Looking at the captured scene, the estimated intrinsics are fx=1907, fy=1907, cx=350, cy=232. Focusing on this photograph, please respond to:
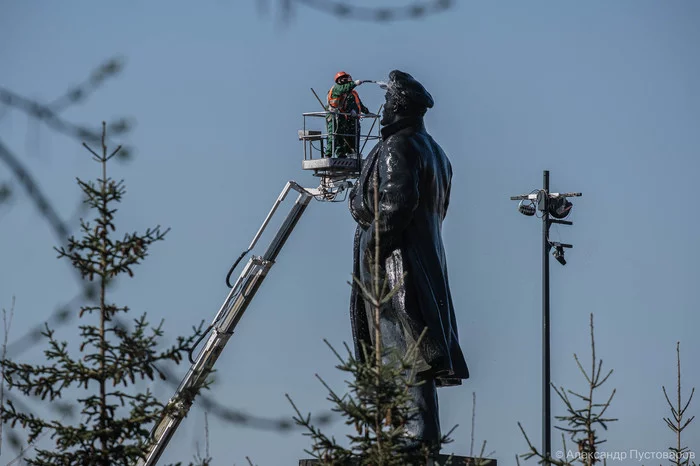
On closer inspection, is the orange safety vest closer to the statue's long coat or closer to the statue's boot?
the statue's long coat

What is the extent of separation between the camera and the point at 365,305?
13.3 m

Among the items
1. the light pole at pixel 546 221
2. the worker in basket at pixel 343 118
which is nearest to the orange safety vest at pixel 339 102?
the worker in basket at pixel 343 118

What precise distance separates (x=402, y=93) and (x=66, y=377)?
4.29 m

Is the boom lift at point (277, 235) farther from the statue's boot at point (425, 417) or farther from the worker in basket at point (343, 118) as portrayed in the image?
the statue's boot at point (425, 417)

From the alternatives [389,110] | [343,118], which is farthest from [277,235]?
[389,110]

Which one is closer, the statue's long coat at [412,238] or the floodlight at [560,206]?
the statue's long coat at [412,238]

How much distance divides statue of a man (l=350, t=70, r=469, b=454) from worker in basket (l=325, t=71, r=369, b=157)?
6.04 meters

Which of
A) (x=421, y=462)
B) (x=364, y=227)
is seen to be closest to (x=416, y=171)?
(x=364, y=227)

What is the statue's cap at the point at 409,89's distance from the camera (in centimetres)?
1330

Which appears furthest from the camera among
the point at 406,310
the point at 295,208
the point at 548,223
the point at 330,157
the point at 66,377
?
the point at 548,223

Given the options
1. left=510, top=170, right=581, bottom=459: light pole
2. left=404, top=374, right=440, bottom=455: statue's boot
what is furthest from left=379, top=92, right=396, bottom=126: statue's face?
left=510, top=170, right=581, bottom=459: light pole

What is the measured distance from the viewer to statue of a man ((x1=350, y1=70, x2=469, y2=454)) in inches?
505

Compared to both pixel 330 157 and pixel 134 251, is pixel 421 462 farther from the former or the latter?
pixel 330 157

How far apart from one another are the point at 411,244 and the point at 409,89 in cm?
111
